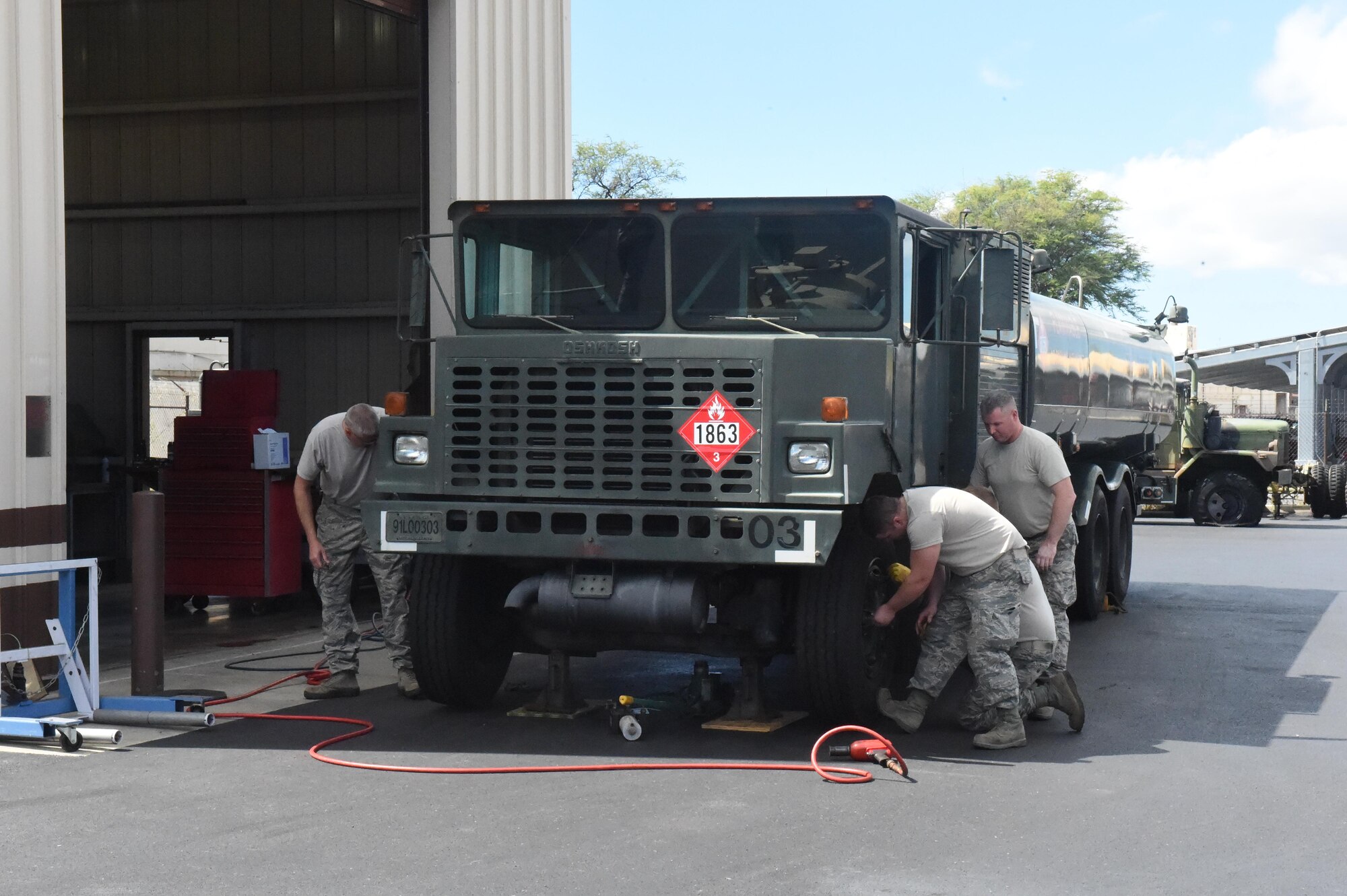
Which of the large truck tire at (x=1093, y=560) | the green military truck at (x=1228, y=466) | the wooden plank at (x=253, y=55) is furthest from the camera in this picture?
the green military truck at (x=1228, y=466)

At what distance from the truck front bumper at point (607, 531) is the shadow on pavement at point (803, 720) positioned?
38.4 inches

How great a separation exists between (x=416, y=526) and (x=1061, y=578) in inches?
163

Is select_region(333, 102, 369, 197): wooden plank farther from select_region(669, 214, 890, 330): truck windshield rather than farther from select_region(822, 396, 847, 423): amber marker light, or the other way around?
select_region(822, 396, 847, 423): amber marker light

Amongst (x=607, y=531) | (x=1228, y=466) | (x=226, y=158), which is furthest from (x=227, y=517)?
(x=1228, y=466)

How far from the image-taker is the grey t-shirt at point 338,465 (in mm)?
9445

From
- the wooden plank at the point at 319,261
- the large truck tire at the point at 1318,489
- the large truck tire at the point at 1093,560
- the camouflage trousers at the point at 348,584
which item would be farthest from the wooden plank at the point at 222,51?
→ the large truck tire at the point at 1318,489

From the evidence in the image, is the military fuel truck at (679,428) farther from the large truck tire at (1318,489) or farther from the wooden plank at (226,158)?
the large truck tire at (1318,489)

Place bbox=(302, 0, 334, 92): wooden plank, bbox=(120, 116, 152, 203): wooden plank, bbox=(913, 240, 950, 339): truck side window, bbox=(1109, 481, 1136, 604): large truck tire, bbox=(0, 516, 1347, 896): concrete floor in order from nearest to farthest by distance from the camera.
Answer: bbox=(0, 516, 1347, 896): concrete floor, bbox=(913, 240, 950, 339): truck side window, bbox=(1109, 481, 1136, 604): large truck tire, bbox=(302, 0, 334, 92): wooden plank, bbox=(120, 116, 152, 203): wooden plank

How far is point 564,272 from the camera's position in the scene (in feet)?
28.5

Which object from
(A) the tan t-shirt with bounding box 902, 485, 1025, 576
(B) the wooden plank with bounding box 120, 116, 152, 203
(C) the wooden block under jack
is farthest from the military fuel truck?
(B) the wooden plank with bounding box 120, 116, 152, 203

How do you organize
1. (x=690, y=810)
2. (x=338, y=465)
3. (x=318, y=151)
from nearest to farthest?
(x=690, y=810)
(x=338, y=465)
(x=318, y=151)

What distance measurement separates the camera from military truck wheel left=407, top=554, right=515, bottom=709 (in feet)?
27.8

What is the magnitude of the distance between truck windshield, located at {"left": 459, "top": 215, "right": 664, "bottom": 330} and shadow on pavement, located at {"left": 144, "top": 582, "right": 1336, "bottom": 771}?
2.23 meters

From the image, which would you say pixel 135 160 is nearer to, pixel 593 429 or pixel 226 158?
pixel 226 158
